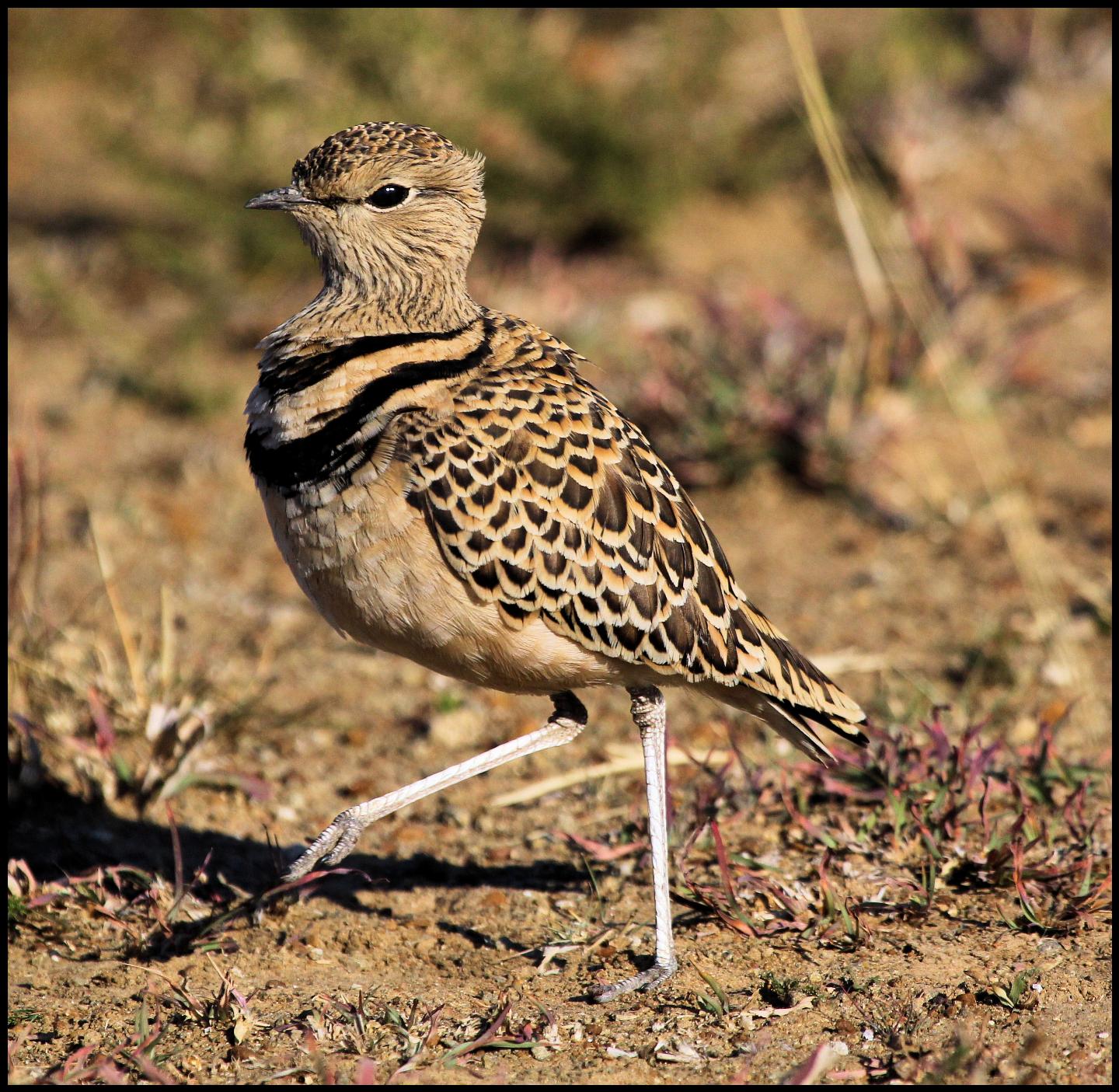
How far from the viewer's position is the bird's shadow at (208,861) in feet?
14.0

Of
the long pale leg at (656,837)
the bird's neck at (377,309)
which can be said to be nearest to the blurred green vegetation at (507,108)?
the bird's neck at (377,309)

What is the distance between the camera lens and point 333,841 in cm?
376

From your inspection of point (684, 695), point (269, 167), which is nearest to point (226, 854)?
point (684, 695)

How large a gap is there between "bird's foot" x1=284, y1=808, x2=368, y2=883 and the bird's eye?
5.51ft

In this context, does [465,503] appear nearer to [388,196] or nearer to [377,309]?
[377,309]

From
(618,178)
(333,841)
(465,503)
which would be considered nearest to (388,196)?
(465,503)

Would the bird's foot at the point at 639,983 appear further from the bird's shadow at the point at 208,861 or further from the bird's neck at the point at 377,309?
the bird's neck at the point at 377,309

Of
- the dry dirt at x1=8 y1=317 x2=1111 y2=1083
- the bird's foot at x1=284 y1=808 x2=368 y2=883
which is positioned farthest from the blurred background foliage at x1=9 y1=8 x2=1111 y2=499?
the bird's foot at x1=284 y1=808 x2=368 y2=883

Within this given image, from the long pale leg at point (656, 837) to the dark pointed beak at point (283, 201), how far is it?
5.45 ft

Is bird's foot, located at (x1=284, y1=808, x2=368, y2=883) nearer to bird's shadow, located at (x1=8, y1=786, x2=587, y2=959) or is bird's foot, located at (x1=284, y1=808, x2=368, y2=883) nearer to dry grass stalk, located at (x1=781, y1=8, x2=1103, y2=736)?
bird's shadow, located at (x1=8, y1=786, x2=587, y2=959)

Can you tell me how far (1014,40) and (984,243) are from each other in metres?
2.07

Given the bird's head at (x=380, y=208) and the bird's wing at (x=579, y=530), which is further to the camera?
the bird's head at (x=380, y=208)

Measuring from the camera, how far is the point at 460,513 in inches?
143

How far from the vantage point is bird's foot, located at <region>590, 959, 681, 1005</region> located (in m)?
3.62
